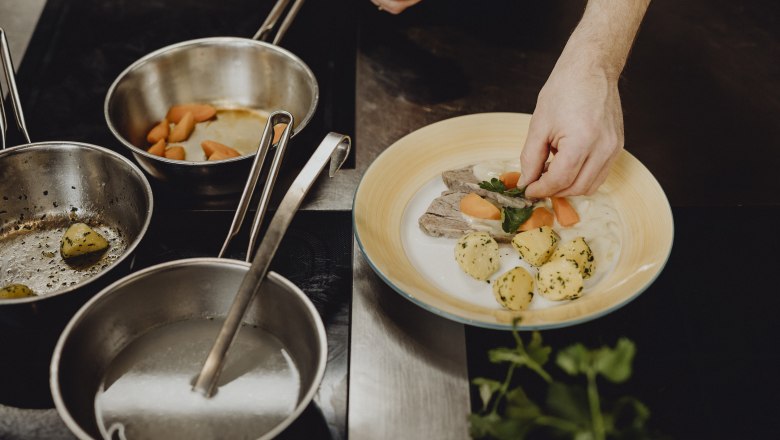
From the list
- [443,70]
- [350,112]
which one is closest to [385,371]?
[350,112]

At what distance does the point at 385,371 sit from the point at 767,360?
2.03ft

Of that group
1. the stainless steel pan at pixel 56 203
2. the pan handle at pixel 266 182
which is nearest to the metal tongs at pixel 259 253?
the pan handle at pixel 266 182

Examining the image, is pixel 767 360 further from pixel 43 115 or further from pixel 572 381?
pixel 43 115

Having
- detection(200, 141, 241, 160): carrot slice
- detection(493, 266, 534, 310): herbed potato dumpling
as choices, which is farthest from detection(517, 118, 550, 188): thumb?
detection(200, 141, 241, 160): carrot slice

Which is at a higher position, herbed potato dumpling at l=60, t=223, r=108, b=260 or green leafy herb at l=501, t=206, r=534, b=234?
herbed potato dumpling at l=60, t=223, r=108, b=260

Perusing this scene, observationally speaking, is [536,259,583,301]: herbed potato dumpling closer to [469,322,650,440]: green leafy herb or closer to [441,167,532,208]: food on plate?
[441,167,532,208]: food on plate

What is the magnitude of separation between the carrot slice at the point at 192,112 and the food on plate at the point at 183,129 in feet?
0.08

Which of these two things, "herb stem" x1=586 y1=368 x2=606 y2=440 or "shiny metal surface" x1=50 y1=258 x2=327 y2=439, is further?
"shiny metal surface" x1=50 y1=258 x2=327 y2=439

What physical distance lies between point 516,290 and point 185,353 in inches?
19.5

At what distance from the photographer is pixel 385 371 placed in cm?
103

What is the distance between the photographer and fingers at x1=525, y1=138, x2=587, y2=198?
3.76 feet

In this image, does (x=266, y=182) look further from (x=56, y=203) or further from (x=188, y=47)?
(x=188, y=47)

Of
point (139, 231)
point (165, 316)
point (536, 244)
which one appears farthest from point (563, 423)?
point (139, 231)

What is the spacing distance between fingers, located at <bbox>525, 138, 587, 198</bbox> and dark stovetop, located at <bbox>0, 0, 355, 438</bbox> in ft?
1.17
